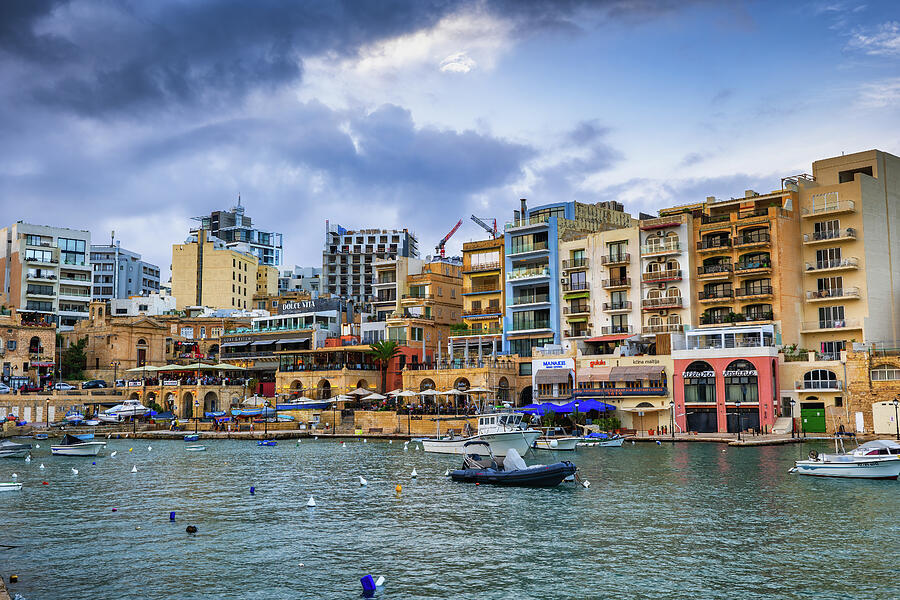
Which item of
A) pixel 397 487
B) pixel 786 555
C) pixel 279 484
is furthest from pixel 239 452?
pixel 786 555

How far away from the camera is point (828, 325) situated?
2995 inches

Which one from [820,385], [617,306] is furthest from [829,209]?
[617,306]

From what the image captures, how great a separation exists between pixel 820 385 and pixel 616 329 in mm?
20866

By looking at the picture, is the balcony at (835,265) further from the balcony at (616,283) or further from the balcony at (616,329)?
the balcony at (616,329)

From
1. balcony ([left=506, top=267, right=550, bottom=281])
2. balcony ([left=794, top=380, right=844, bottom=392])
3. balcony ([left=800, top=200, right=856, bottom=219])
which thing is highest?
balcony ([left=800, top=200, right=856, bottom=219])

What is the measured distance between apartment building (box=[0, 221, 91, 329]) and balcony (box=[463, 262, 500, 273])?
198 ft

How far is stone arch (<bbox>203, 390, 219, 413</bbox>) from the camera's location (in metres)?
98.5

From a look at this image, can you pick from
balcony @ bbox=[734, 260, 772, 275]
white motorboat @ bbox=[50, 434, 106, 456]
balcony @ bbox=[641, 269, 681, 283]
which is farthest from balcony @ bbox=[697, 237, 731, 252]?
white motorboat @ bbox=[50, 434, 106, 456]

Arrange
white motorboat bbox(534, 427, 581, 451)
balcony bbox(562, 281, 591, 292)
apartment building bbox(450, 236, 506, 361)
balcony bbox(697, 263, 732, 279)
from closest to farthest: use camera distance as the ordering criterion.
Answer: white motorboat bbox(534, 427, 581, 451), balcony bbox(697, 263, 732, 279), balcony bbox(562, 281, 591, 292), apartment building bbox(450, 236, 506, 361)

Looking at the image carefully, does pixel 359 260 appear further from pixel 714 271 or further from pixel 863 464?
pixel 863 464

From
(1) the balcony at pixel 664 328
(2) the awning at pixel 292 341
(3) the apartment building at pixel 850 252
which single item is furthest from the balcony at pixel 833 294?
(2) the awning at pixel 292 341

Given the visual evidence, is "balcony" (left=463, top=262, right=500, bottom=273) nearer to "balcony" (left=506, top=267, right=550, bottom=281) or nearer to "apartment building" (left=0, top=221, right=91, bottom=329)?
"balcony" (left=506, top=267, right=550, bottom=281)

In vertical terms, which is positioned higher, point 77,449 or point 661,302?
point 661,302

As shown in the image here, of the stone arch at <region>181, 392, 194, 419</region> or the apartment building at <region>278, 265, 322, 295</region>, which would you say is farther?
the apartment building at <region>278, 265, 322, 295</region>
